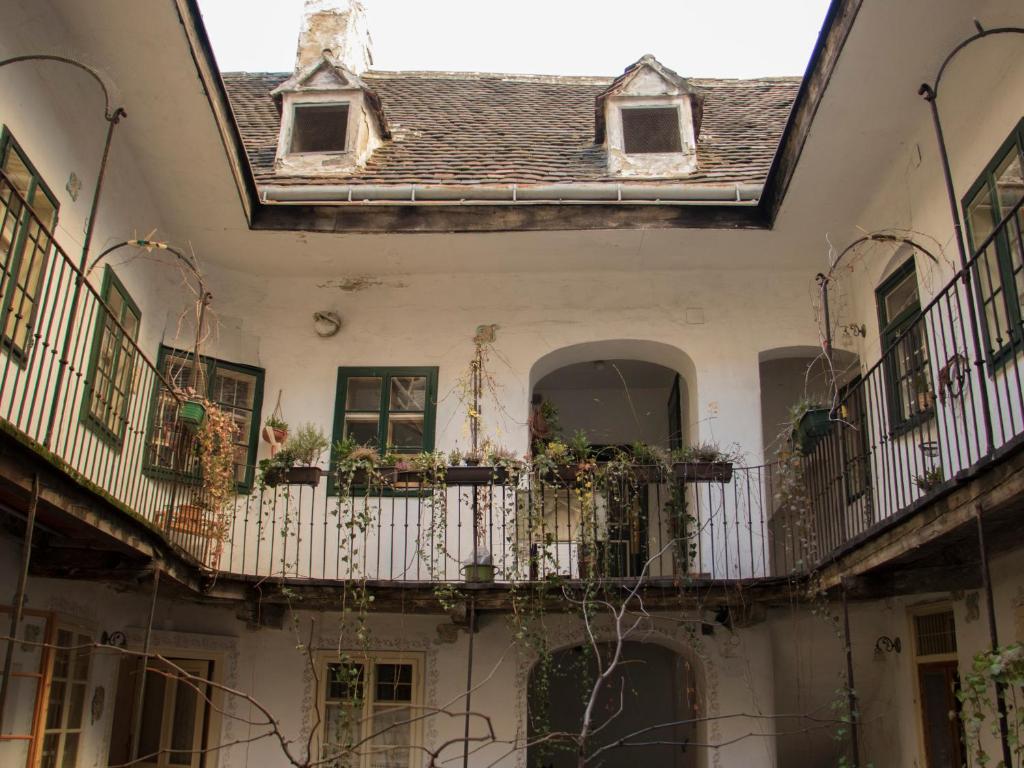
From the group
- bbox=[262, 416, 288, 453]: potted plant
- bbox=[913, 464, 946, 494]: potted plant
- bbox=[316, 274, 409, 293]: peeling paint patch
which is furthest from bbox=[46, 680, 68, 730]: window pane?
bbox=[913, 464, 946, 494]: potted plant

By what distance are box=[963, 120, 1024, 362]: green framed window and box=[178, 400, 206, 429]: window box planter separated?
20.5ft

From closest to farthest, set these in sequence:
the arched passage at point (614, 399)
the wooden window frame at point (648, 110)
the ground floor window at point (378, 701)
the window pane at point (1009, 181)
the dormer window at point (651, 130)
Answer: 1. the window pane at point (1009, 181)
2. the ground floor window at point (378, 701)
3. the wooden window frame at point (648, 110)
4. the dormer window at point (651, 130)
5. the arched passage at point (614, 399)

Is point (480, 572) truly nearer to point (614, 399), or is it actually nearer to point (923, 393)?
point (923, 393)

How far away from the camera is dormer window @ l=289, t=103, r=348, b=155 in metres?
12.0

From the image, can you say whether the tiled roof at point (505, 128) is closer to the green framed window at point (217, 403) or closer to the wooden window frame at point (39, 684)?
the green framed window at point (217, 403)

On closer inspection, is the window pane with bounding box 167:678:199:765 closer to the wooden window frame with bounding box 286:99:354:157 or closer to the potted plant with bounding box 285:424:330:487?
the potted plant with bounding box 285:424:330:487

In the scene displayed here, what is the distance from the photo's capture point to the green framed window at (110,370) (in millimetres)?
8516

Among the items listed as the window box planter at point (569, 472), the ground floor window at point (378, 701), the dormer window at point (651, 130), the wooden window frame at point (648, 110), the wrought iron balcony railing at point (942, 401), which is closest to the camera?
the wrought iron balcony railing at point (942, 401)

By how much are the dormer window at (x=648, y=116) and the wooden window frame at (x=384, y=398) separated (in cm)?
303

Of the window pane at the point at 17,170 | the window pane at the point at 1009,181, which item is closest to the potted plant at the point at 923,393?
the window pane at the point at 1009,181

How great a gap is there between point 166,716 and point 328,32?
9.19m

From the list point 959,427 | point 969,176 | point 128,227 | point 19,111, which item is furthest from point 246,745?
point 969,176

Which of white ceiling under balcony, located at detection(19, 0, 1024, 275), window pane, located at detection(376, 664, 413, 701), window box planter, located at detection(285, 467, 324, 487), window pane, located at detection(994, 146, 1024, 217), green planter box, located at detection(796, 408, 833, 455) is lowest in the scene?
window pane, located at detection(376, 664, 413, 701)

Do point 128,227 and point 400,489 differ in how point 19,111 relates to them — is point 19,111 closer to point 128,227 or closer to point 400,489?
point 128,227
